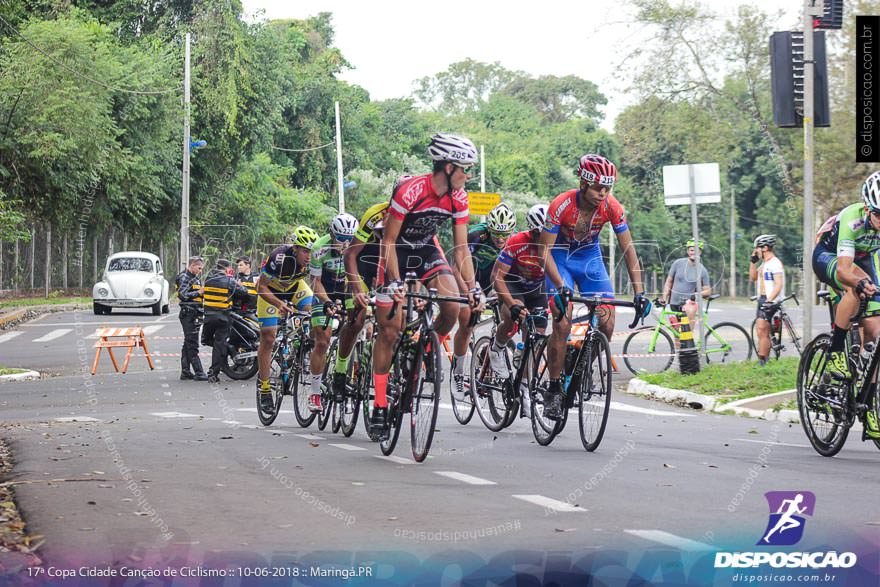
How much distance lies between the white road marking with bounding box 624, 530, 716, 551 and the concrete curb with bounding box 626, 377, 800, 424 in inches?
330

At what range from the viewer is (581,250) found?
11.1m

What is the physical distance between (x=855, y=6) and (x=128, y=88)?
84.3 ft

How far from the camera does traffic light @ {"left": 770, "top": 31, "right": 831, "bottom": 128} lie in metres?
15.1

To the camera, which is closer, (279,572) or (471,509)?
(279,572)

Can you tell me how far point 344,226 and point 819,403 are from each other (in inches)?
174

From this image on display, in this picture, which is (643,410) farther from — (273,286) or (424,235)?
(424,235)

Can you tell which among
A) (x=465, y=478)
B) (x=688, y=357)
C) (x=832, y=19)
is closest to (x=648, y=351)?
(x=688, y=357)

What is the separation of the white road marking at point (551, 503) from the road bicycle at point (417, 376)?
1601 mm

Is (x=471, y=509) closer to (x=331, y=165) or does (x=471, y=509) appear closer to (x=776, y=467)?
(x=776, y=467)

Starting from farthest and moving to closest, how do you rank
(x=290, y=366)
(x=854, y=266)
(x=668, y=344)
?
1. (x=668, y=344)
2. (x=290, y=366)
3. (x=854, y=266)

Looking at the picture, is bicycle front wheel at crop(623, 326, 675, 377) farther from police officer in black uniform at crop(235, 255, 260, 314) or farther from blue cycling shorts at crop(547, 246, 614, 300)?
blue cycling shorts at crop(547, 246, 614, 300)

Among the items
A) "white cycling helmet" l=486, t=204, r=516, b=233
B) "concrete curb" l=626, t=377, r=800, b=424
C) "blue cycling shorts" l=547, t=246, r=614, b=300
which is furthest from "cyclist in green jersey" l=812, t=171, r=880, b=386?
"concrete curb" l=626, t=377, r=800, b=424

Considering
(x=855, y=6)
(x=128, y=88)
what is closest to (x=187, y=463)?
(x=855, y=6)

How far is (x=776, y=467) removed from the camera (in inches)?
369
